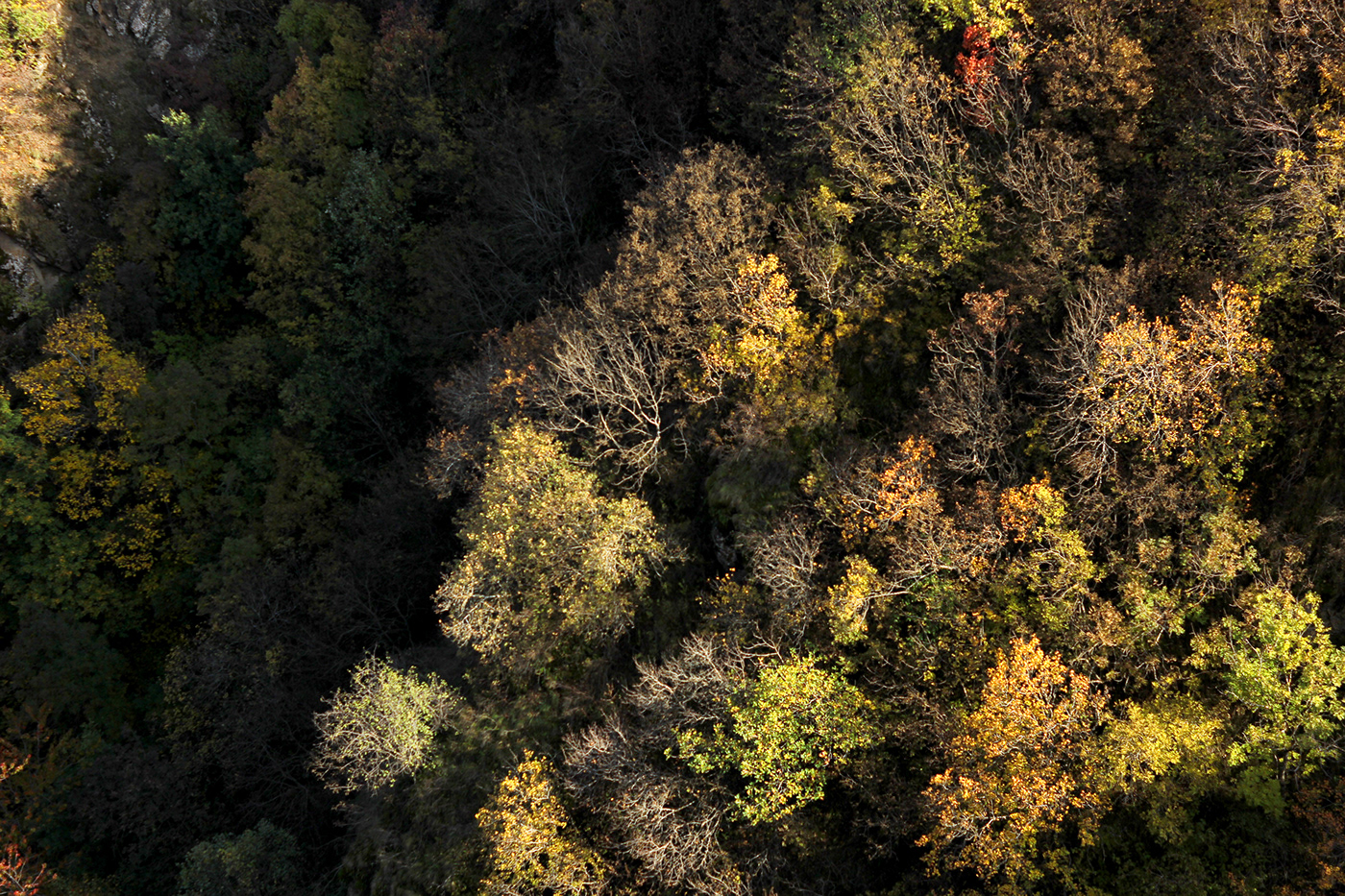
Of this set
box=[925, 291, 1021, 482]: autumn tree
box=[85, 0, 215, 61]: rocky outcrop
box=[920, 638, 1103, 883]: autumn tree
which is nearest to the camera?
box=[920, 638, 1103, 883]: autumn tree

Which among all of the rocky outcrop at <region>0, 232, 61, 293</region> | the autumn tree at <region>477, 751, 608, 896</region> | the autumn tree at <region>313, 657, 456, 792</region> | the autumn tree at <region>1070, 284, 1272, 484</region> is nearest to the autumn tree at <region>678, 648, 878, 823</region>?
A: the autumn tree at <region>477, 751, 608, 896</region>

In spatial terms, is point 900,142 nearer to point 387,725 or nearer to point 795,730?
point 795,730

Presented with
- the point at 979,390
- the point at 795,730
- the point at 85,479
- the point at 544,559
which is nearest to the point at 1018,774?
the point at 795,730

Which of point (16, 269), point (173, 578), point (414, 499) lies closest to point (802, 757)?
point (414, 499)

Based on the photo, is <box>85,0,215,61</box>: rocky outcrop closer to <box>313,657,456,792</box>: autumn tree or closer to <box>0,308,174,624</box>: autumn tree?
<box>0,308,174,624</box>: autumn tree

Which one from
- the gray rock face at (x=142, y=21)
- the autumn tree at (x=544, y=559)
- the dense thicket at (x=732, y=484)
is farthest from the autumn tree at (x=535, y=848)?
the gray rock face at (x=142, y=21)

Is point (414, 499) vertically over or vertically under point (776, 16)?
under

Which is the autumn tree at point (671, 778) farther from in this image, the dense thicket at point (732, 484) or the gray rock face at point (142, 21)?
the gray rock face at point (142, 21)

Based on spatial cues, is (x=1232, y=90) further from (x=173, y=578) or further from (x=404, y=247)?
(x=173, y=578)
